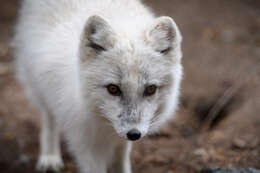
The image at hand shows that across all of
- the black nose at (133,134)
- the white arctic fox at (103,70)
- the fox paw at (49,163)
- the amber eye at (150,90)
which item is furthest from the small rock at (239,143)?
the fox paw at (49,163)

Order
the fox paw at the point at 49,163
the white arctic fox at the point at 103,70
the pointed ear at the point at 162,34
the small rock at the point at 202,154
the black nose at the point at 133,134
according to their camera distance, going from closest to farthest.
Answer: the black nose at the point at 133,134
the white arctic fox at the point at 103,70
the pointed ear at the point at 162,34
the small rock at the point at 202,154
the fox paw at the point at 49,163

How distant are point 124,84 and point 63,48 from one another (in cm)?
106

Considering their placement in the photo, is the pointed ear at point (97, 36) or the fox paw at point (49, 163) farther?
the fox paw at point (49, 163)

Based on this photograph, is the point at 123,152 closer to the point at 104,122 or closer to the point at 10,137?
the point at 104,122

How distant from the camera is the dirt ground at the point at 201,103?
15.4ft

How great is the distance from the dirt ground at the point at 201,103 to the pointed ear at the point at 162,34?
6.22 feet

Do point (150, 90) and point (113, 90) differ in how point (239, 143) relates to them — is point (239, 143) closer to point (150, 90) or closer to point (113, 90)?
point (150, 90)

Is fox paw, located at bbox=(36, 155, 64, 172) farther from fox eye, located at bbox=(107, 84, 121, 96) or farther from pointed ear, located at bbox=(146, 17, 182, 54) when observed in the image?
pointed ear, located at bbox=(146, 17, 182, 54)

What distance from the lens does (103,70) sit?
10.1 ft

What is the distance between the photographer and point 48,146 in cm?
504

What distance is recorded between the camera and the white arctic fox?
9.84ft

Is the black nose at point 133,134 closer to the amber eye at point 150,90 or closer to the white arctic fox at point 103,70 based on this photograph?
the white arctic fox at point 103,70

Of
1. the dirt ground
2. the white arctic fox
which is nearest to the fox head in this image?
the white arctic fox

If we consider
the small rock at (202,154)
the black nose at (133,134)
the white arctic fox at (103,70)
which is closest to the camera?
the black nose at (133,134)
